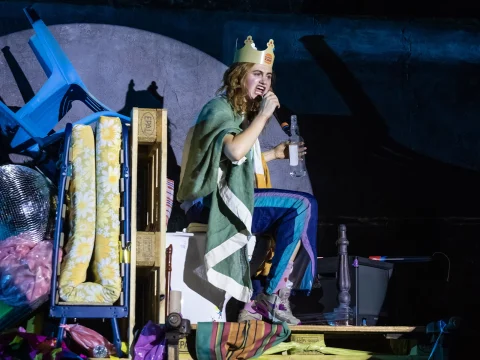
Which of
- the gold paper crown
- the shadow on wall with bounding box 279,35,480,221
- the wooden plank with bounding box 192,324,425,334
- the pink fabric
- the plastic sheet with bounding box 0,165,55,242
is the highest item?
the gold paper crown

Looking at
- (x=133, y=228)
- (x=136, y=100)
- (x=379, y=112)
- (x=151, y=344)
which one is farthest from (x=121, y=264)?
(x=379, y=112)

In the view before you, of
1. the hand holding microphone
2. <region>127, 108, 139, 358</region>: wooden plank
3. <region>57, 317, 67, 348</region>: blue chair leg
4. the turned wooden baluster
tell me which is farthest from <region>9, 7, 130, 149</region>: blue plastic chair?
the turned wooden baluster

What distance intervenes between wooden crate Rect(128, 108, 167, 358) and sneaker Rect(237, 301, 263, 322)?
37cm

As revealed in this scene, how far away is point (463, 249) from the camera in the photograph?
18.4ft

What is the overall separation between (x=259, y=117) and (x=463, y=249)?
1717 mm

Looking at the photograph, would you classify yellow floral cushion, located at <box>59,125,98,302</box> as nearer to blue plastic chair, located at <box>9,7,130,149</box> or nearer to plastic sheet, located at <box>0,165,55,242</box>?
plastic sheet, located at <box>0,165,55,242</box>

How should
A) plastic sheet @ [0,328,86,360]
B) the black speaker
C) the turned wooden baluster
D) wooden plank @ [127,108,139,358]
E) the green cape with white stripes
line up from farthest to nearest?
1. the black speaker
2. the turned wooden baluster
3. the green cape with white stripes
4. wooden plank @ [127,108,139,358]
5. plastic sheet @ [0,328,86,360]

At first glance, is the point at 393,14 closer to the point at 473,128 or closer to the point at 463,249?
the point at 473,128

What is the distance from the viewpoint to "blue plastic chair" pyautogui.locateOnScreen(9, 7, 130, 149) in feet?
16.5

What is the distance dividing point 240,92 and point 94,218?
0.98 metres

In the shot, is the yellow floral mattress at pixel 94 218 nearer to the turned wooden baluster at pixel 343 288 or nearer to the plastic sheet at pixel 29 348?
the plastic sheet at pixel 29 348

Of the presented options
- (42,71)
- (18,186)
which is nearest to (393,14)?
(42,71)

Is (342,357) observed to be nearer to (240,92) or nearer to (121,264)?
(121,264)

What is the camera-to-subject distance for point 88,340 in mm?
4289
